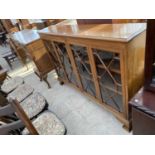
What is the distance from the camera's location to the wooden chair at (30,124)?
968 millimetres

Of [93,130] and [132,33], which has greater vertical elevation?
[132,33]

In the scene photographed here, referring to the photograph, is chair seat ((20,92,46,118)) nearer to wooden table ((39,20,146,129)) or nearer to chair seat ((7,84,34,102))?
chair seat ((7,84,34,102))

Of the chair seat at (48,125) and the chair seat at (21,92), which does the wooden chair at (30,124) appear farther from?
the chair seat at (21,92)

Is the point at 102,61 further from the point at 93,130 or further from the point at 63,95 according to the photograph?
the point at 63,95

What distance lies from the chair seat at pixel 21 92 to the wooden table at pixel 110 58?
689mm

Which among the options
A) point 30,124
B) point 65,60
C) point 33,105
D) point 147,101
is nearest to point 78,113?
point 33,105

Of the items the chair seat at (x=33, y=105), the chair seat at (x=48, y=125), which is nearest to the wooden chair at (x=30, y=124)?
the chair seat at (x=48, y=125)

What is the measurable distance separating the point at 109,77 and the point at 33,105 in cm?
95

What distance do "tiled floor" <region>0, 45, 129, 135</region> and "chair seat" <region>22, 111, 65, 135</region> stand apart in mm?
409

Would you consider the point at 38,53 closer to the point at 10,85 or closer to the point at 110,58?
the point at 10,85

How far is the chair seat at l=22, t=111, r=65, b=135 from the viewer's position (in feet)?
4.43
